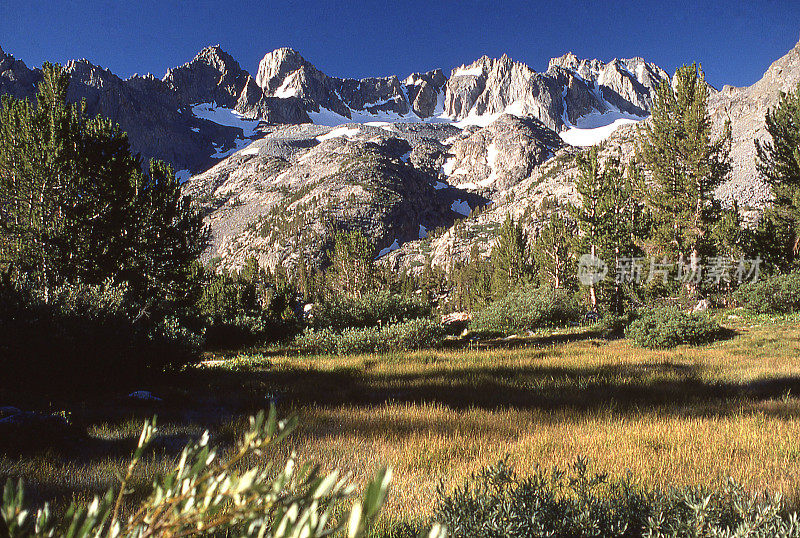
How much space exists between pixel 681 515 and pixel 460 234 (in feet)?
398

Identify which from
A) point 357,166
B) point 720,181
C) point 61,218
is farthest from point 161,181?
point 357,166

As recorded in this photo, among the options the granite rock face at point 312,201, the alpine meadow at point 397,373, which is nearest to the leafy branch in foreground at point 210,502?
the alpine meadow at point 397,373

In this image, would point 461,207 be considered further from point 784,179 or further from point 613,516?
point 613,516

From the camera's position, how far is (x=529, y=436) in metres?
4.63

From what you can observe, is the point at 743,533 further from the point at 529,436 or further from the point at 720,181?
the point at 720,181

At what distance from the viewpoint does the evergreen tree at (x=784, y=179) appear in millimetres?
23312

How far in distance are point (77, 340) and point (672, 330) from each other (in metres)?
17.0

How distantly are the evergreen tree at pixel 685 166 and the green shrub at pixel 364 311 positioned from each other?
1847cm

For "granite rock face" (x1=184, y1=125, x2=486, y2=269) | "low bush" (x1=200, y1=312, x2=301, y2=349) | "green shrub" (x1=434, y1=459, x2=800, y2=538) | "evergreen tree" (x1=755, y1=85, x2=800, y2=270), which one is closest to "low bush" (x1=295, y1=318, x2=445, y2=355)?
"low bush" (x1=200, y1=312, x2=301, y2=349)

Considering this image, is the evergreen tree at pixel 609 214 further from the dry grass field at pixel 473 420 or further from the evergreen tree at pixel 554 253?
the dry grass field at pixel 473 420

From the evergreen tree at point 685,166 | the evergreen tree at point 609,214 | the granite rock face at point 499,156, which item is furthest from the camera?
the granite rock face at point 499,156

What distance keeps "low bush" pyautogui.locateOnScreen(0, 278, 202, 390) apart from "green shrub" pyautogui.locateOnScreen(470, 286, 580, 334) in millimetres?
15947

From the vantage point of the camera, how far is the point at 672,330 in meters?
13.6

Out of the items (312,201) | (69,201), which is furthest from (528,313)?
(312,201)
